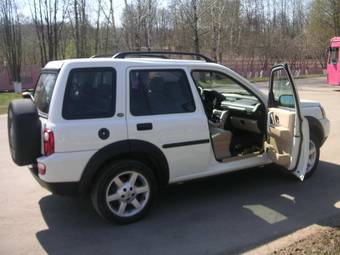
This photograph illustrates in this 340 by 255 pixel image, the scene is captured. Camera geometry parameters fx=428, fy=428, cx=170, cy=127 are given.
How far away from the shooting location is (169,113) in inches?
192

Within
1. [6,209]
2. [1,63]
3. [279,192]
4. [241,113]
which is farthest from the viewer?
[1,63]

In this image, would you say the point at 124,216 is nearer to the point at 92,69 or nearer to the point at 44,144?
the point at 44,144

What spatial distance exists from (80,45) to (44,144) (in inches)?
1135

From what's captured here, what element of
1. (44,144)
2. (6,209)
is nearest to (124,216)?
(44,144)

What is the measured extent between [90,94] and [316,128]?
3.48 m

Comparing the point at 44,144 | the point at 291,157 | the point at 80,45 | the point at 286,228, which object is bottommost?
the point at 286,228

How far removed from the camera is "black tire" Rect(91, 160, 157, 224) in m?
4.52

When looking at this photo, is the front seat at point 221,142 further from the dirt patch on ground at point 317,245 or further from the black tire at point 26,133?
the black tire at point 26,133

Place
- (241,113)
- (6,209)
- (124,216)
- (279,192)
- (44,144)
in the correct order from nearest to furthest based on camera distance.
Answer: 1. (44,144)
2. (124,216)
3. (6,209)
4. (279,192)
5. (241,113)

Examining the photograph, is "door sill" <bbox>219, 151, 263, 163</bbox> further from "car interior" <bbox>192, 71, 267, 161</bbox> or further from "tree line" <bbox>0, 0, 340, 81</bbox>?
"tree line" <bbox>0, 0, 340, 81</bbox>

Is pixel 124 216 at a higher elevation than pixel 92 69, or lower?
lower

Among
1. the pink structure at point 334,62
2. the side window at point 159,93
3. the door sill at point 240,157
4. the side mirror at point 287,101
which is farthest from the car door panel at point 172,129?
the pink structure at point 334,62

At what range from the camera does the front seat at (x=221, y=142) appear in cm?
542

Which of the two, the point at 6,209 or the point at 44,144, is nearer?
the point at 44,144
